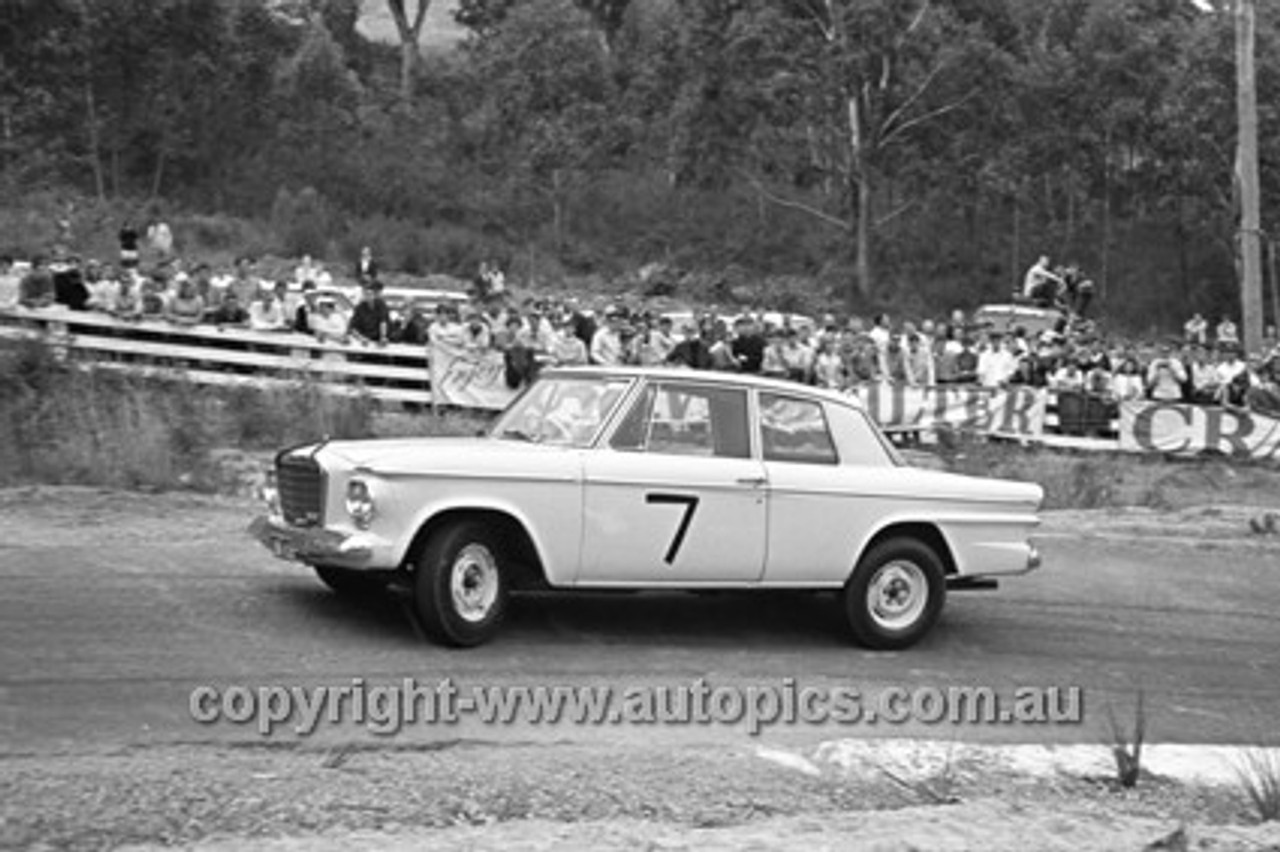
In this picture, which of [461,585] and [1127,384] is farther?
[1127,384]

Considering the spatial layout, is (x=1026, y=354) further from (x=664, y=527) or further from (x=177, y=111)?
(x=177, y=111)

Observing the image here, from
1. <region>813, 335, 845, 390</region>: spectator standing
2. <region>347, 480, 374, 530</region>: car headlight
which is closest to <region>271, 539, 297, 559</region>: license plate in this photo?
<region>347, 480, 374, 530</region>: car headlight

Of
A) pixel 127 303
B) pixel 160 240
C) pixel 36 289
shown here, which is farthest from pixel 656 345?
pixel 160 240

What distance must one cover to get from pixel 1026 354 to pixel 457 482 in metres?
16.3

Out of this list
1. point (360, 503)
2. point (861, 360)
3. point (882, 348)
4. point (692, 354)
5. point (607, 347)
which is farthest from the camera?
point (882, 348)

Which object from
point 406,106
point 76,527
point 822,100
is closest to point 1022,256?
point 822,100

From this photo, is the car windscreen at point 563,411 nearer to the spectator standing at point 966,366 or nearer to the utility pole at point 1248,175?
the spectator standing at point 966,366

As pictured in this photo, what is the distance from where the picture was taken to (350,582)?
36.8 feet

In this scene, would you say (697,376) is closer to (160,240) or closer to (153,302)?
(153,302)

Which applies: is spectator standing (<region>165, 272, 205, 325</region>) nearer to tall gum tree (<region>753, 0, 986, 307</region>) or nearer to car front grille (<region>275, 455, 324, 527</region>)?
car front grille (<region>275, 455, 324, 527</region>)

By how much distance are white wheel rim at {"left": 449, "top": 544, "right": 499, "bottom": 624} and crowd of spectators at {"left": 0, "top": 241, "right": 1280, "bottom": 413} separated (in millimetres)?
9256

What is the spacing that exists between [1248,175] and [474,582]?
21648 mm

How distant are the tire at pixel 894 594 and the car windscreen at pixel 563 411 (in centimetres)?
203

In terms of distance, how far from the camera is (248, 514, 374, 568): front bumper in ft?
32.4
